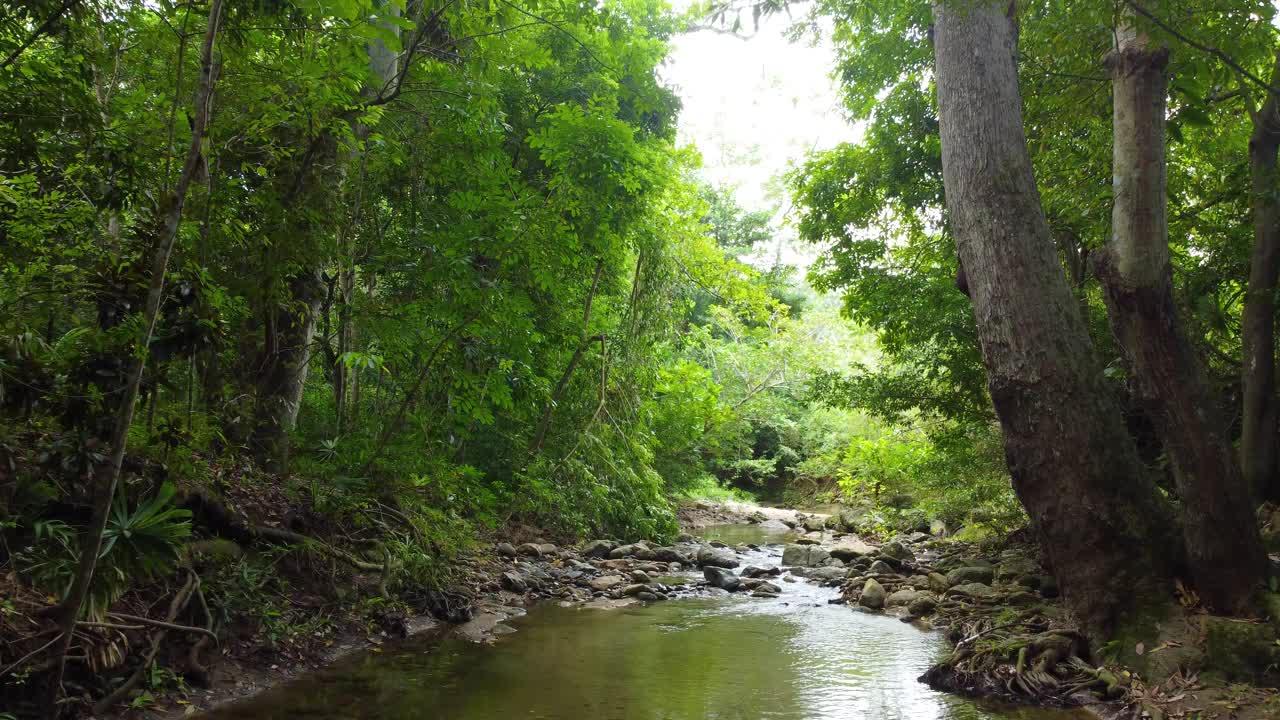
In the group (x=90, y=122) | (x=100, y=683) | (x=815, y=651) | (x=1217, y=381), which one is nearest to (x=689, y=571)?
(x=815, y=651)

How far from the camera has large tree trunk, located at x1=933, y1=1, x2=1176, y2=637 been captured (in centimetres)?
466

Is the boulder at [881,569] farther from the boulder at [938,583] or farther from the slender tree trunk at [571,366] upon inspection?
the slender tree trunk at [571,366]

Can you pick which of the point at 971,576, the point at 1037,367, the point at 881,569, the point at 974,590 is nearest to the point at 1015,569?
the point at 971,576

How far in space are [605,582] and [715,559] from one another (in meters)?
2.43

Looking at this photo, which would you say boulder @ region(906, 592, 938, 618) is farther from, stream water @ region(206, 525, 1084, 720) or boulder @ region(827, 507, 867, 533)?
boulder @ region(827, 507, 867, 533)

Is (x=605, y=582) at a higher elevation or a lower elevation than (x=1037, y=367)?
lower

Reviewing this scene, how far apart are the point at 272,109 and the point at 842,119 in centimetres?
846

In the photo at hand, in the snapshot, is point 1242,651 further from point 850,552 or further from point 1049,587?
point 850,552

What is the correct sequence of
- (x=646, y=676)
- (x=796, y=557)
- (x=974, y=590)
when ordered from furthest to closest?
(x=796, y=557) < (x=974, y=590) < (x=646, y=676)

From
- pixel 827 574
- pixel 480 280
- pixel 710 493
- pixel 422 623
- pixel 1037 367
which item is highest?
pixel 480 280

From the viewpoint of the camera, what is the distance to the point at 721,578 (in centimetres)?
899

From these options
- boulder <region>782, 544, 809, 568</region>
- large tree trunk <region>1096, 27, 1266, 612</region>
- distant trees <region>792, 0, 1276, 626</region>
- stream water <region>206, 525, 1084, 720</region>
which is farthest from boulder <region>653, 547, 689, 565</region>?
large tree trunk <region>1096, 27, 1266, 612</region>

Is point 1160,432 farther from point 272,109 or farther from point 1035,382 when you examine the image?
point 272,109

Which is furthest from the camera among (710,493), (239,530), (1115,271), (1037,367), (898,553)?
(710,493)
